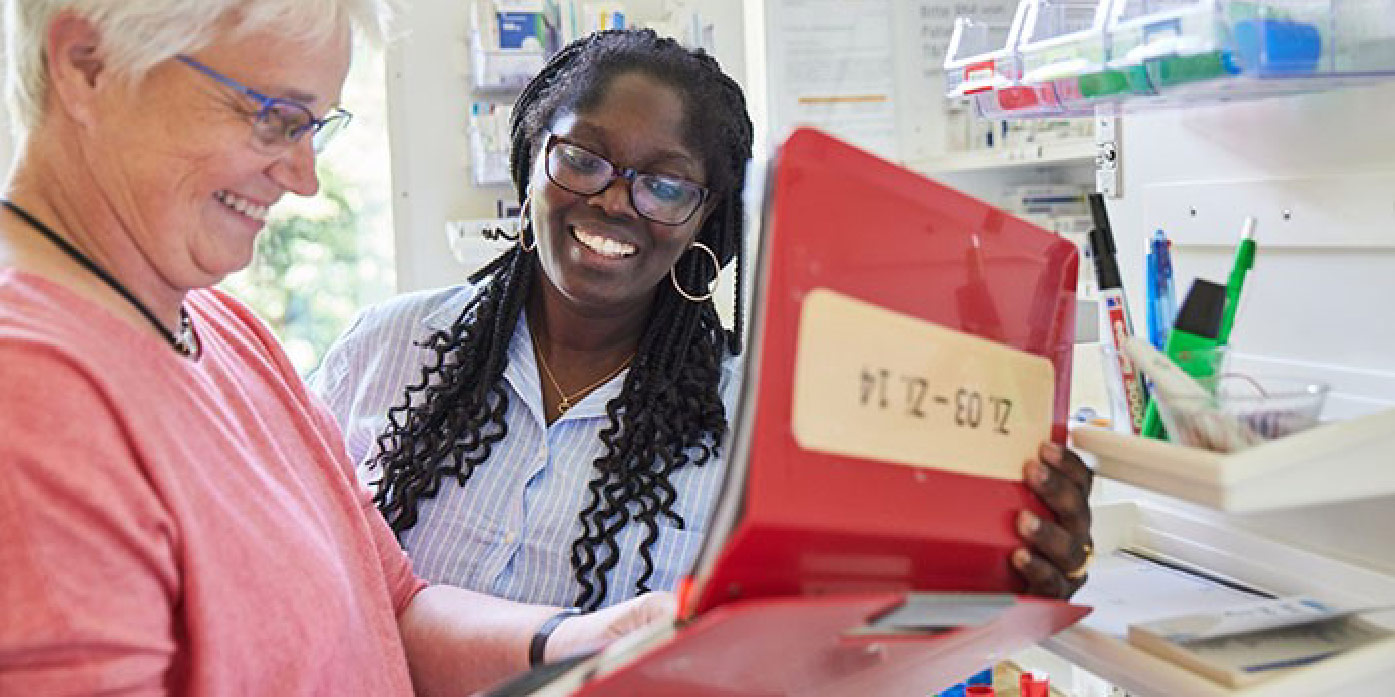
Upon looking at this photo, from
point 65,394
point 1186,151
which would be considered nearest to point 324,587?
point 65,394

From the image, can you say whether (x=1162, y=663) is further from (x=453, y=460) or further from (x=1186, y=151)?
(x=453, y=460)

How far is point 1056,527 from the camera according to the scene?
792 millimetres

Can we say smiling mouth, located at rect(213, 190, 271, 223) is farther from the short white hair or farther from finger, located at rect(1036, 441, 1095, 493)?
finger, located at rect(1036, 441, 1095, 493)

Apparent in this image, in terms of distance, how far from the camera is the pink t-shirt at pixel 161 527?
695 millimetres

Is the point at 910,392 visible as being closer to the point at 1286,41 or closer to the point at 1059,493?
the point at 1059,493

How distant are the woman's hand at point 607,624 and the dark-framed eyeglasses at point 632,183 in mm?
468

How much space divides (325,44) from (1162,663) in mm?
706

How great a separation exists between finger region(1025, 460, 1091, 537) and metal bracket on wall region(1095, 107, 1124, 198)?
20.1 inches

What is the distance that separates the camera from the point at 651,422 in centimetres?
145

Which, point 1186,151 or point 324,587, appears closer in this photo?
point 324,587

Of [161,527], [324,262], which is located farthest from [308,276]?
[161,527]

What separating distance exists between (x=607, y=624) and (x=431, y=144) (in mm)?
2155

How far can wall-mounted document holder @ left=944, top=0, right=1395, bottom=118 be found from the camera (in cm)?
87

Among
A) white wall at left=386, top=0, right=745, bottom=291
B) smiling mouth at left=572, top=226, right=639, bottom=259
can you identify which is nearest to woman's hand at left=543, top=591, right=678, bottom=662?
smiling mouth at left=572, top=226, right=639, bottom=259
